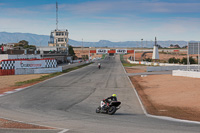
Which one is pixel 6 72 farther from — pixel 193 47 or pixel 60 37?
pixel 60 37

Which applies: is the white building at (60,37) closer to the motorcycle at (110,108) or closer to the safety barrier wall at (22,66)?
the safety barrier wall at (22,66)

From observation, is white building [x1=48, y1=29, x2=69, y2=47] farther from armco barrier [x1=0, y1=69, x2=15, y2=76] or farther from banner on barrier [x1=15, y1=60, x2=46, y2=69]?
armco barrier [x1=0, y1=69, x2=15, y2=76]

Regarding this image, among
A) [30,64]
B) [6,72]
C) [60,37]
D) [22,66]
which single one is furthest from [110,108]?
[60,37]

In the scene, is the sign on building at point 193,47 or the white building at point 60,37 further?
the white building at point 60,37

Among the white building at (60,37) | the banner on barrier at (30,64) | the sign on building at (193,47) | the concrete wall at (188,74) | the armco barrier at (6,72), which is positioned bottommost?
the armco barrier at (6,72)

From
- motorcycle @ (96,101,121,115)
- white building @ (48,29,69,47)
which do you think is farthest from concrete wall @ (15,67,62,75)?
white building @ (48,29,69,47)

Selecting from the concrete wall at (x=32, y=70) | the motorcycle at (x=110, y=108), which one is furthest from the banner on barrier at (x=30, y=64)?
the motorcycle at (x=110, y=108)

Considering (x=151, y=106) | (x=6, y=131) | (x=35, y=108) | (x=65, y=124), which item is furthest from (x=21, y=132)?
(x=151, y=106)

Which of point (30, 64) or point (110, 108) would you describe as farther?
point (30, 64)

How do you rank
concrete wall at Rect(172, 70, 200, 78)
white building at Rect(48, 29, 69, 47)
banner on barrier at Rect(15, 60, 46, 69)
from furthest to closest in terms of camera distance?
white building at Rect(48, 29, 69, 47), banner on barrier at Rect(15, 60, 46, 69), concrete wall at Rect(172, 70, 200, 78)

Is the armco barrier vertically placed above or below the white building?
below

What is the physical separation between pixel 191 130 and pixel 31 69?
137 ft

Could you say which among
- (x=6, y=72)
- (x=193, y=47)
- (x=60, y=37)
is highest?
(x=60, y=37)

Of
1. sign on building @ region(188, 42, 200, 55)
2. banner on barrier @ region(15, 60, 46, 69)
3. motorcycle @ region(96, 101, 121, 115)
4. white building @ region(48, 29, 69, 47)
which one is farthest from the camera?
white building @ region(48, 29, 69, 47)
